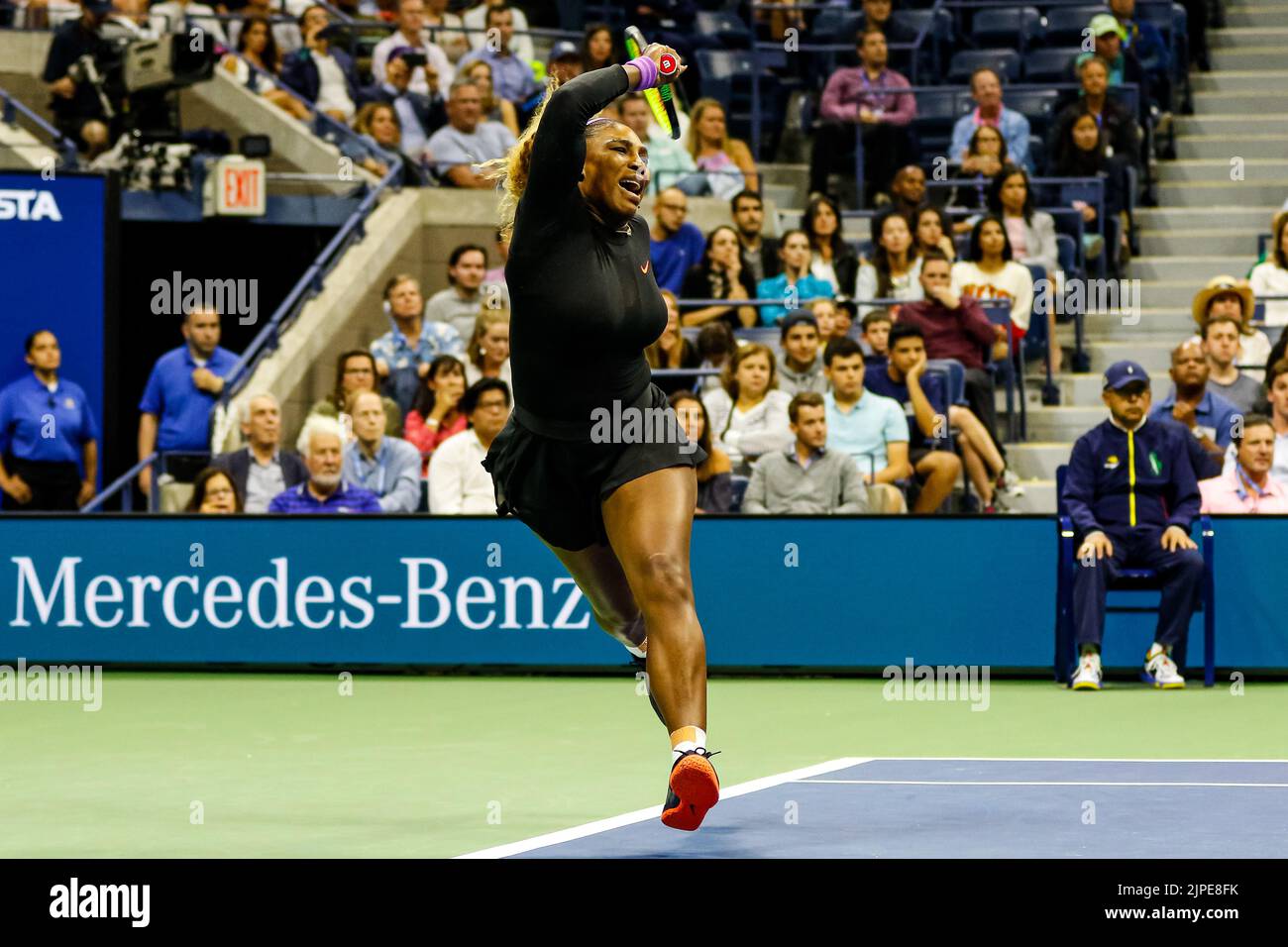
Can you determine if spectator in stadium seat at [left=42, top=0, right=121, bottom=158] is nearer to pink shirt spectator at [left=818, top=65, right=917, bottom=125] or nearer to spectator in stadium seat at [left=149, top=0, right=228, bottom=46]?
spectator in stadium seat at [left=149, top=0, right=228, bottom=46]

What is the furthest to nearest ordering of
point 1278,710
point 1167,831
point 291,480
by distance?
point 291,480 → point 1278,710 → point 1167,831

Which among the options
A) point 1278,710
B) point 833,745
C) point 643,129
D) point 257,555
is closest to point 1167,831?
point 833,745

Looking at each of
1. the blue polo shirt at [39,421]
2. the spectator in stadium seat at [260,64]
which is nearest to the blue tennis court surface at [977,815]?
the blue polo shirt at [39,421]

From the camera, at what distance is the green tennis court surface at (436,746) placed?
7.58 metres

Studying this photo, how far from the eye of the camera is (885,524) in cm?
1274

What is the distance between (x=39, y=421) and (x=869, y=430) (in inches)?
204

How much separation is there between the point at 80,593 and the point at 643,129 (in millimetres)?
6278

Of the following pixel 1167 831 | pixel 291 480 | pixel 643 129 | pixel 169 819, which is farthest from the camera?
pixel 643 129

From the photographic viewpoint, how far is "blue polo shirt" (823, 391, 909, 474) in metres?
13.8

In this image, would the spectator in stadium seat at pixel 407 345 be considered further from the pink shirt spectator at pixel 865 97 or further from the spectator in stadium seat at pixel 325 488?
the pink shirt spectator at pixel 865 97

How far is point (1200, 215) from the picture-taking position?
18578 mm

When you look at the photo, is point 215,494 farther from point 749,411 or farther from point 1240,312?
point 1240,312

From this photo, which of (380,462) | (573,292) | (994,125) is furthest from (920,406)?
(573,292)

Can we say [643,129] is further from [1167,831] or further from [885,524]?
[1167,831]
